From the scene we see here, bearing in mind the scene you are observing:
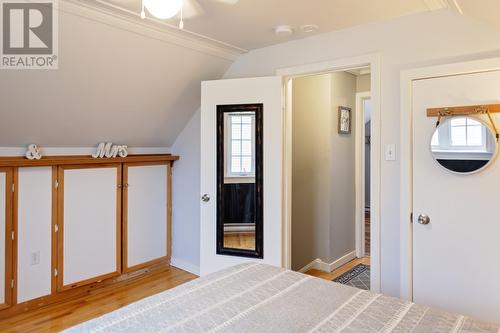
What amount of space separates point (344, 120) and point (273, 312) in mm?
3026

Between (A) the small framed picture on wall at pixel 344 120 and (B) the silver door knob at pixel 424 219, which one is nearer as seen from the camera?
(B) the silver door knob at pixel 424 219

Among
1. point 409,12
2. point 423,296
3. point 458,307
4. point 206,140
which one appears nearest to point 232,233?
point 206,140

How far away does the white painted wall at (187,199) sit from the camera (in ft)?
12.6

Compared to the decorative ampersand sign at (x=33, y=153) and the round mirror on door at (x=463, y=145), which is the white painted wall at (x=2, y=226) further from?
the round mirror on door at (x=463, y=145)

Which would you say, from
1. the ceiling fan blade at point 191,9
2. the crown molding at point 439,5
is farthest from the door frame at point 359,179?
the ceiling fan blade at point 191,9

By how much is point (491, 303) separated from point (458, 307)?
7.4 inches

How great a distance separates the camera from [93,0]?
7.26 ft

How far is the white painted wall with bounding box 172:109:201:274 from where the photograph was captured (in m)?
3.85

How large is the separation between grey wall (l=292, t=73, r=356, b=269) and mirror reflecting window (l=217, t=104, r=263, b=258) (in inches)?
26.3

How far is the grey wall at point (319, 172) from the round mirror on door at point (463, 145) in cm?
157

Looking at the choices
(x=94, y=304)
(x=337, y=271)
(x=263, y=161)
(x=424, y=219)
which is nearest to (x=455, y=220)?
(x=424, y=219)

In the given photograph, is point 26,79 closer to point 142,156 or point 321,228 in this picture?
point 142,156

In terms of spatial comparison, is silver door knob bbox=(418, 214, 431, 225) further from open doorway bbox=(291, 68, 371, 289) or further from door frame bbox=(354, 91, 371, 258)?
door frame bbox=(354, 91, 371, 258)

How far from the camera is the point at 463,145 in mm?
2186
